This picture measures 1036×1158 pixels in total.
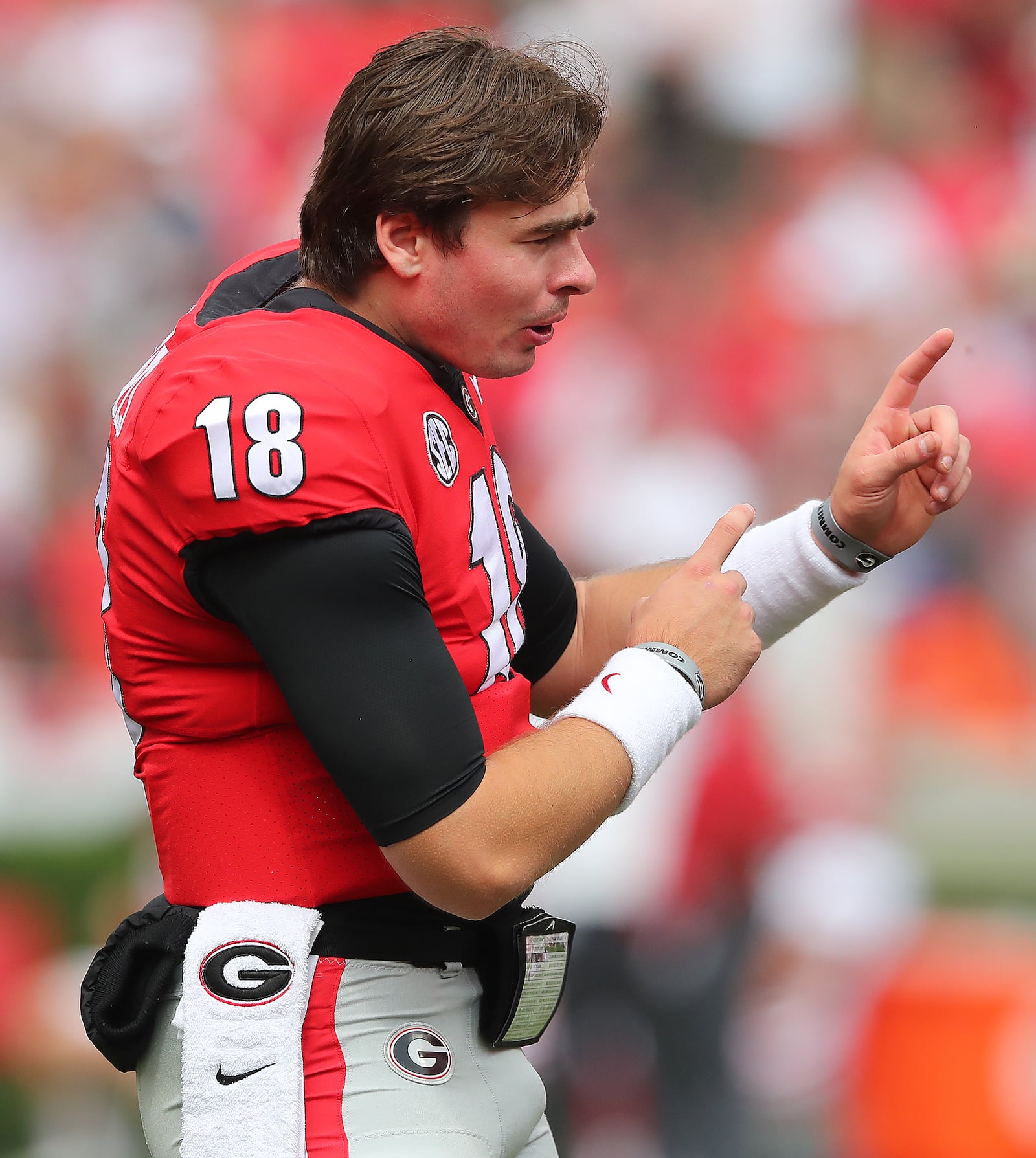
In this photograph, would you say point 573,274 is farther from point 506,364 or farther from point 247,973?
point 247,973

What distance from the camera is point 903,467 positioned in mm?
1674

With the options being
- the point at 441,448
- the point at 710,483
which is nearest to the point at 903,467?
the point at 441,448

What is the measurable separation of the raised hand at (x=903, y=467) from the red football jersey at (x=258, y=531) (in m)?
0.57

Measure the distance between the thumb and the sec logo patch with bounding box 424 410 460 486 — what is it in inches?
24.0

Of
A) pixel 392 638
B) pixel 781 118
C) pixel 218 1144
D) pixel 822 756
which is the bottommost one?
pixel 822 756

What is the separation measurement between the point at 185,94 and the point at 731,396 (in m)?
1.68

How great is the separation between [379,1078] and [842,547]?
0.94 metres

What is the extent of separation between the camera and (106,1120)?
120 inches

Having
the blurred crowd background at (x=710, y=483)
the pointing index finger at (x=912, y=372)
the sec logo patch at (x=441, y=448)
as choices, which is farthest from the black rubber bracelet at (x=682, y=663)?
the blurred crowd background at (x=710, y=483)

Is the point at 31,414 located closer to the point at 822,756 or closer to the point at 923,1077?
the point at 822,756

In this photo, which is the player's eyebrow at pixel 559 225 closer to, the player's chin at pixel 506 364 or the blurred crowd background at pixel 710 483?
the player's chin at pixel 506 364

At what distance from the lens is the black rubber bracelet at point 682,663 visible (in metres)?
1.36

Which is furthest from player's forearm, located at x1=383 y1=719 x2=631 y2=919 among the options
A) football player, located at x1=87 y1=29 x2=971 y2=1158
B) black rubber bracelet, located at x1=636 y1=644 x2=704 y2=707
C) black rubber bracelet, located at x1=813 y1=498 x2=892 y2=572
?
black rubber bracelet, located at x1=813 y1=498 x2=892 y2=572

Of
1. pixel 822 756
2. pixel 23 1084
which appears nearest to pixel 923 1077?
pixel 822 756
